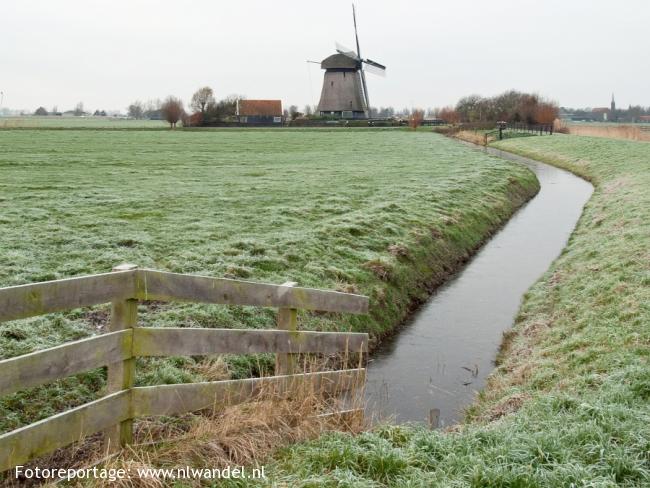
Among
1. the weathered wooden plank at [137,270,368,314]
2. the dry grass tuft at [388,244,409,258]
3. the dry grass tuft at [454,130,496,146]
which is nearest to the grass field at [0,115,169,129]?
the dry grass tuft at [454,130,496,146]

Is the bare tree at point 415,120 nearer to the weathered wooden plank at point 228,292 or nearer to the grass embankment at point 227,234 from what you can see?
the grass embankment at point 227,234

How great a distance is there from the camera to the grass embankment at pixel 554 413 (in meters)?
4.74

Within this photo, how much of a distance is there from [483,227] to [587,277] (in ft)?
29.2

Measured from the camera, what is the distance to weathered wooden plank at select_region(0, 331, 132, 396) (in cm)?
378

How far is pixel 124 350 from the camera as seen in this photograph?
4.48 metres

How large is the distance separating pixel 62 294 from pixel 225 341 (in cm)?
187

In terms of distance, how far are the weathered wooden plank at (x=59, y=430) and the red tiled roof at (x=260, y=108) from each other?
11463cm

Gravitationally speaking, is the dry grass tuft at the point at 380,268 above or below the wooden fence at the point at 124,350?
below

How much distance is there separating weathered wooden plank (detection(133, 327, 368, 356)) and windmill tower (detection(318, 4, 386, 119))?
98.7 meters

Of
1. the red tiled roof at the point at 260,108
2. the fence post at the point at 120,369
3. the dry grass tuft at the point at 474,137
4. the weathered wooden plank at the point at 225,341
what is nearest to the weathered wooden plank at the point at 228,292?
the fence post at the point at 120,369

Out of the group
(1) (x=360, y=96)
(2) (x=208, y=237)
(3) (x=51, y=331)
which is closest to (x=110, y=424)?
(3) (x=51, y=331)

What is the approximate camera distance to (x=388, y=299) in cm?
1348

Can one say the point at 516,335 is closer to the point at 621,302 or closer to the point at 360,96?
the point at 621,302

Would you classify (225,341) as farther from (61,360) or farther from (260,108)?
(260,108)
